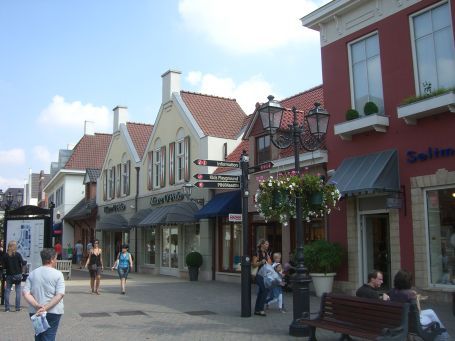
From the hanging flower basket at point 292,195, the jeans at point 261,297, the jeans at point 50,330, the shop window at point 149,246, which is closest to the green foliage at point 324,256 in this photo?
the jeans at point 261,297

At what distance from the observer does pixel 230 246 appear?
21.5m

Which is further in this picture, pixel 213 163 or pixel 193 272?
pixel 193 272

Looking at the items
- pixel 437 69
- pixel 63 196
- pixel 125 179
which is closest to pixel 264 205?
pixel 437 69

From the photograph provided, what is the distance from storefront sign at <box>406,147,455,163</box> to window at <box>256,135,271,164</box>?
259 inches

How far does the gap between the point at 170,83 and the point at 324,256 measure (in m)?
15.0

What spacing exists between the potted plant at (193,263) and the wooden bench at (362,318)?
13.8 m

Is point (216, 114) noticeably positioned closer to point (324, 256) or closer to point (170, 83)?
point (170, 83)

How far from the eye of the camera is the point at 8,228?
53.1 ft

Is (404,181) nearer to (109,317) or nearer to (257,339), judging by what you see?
(257,339)

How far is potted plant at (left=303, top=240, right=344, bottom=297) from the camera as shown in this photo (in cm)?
1458

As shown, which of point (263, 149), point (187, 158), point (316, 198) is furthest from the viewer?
point (187, 158)

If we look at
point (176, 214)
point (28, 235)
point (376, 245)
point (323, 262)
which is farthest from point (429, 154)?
point (176, 214)

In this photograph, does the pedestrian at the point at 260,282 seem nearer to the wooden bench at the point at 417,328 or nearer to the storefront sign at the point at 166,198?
the wooden bench at the point at 417,328

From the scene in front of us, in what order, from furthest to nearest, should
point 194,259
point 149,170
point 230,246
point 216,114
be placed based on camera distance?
point 149,170, point 216,114, point 194,259, point 230,246
